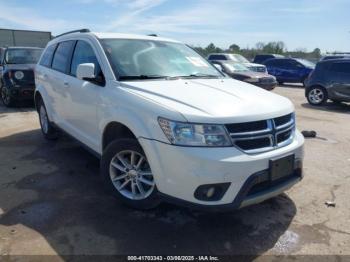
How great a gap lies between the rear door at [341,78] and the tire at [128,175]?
9.52m

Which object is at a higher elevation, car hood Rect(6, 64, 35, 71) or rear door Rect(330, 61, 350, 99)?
car hood Rect(6, 64, 35, 71)

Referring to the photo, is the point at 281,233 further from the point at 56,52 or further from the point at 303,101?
the point at 303,101

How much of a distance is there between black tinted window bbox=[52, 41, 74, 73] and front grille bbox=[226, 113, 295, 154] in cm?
309

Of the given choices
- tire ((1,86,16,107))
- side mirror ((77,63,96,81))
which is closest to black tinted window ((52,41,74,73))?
side mirror ((77,63,96,81))

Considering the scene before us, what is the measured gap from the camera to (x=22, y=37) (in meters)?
33.7

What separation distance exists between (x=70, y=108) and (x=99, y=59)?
1065mm

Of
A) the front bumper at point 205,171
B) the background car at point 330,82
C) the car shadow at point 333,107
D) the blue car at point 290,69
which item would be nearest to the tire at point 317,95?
the background car at point 330,82

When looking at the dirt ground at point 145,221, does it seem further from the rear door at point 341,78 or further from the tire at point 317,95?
the tire at point 317,95

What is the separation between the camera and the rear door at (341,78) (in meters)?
11.1

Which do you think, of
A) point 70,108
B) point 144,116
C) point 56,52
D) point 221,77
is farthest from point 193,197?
point 56,52

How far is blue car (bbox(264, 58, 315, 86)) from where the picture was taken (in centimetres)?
1945

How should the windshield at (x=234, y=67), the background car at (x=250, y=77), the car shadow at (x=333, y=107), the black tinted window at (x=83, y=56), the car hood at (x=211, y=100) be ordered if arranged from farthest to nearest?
the windshield at (x=234, y=67) < the background car at (x=250, y=77) < the car shadow at (x=333, y=107) < the black tinted window at (x=83, y=56) < the car hood at (x=211, y=100)

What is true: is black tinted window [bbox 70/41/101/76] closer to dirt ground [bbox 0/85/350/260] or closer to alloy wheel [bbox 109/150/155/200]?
alloy wheel [bbox 109/150/155/200]

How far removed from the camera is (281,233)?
3.37 m
